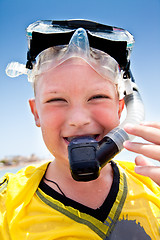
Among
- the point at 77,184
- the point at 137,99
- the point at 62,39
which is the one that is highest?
the point at 62,39

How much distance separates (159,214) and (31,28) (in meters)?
1.87

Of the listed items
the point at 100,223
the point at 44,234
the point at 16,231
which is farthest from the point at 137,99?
the point at 16,231

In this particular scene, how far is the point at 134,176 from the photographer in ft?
6.84

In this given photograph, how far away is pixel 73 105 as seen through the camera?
1.57 m

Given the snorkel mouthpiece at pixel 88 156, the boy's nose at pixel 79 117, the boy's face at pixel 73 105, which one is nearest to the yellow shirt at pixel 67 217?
the boy's face at pixel 73 105

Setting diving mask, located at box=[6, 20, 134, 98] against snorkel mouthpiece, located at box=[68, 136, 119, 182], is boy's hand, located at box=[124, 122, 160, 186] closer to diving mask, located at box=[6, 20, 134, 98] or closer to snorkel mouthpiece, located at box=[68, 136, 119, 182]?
snorkel mouthpiece, located at box=[68, 136, 119, 182]

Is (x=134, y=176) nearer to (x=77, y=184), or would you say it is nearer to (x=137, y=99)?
(x=77, y=184)

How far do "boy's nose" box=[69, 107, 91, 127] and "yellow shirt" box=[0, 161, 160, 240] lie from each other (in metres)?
0.63

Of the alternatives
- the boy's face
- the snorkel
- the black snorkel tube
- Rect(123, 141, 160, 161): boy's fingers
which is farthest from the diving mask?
Rect(123, 141, 160, 161): boy's fingers

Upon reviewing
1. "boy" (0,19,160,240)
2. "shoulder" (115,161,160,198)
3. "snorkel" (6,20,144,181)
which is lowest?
"shoulder" (115,161,160,198)

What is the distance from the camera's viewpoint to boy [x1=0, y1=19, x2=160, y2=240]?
1.54 m

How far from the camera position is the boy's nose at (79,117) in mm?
1523

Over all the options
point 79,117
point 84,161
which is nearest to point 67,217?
point 84,161

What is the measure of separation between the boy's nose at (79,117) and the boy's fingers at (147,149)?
0.41 m
